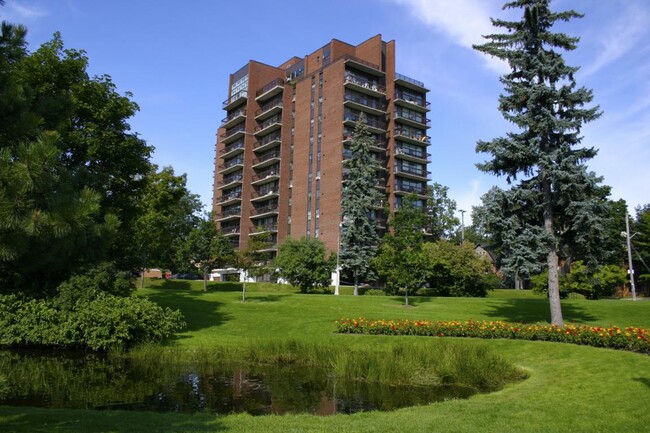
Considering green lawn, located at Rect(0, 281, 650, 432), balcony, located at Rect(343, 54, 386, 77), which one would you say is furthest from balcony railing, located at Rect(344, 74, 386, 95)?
green lawn, located at Rect(0, 281, 650, 432)

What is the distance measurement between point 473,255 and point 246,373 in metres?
32.9

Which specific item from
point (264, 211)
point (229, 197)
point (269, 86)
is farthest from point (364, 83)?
point (229, 197)

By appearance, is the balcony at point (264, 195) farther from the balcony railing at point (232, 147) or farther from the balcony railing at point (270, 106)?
the balcony railing at point (270, 106)

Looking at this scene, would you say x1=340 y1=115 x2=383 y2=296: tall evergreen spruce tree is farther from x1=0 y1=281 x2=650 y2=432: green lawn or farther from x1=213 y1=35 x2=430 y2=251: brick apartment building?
x1=0 y1=281 x2=650 y2=432: green lawn

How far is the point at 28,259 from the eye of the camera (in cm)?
796

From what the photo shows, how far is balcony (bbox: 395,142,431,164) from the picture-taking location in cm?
6938

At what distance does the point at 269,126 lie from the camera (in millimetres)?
76000

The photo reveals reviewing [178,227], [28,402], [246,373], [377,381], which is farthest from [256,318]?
[178,227]

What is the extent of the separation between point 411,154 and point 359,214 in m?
24.2

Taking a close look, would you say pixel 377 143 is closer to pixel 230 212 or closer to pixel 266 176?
pixel 266 176

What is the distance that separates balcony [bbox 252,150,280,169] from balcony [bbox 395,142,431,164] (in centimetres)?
1790

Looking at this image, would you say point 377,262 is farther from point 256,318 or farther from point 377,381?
point 377,381

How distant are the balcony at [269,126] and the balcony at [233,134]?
2.73 m

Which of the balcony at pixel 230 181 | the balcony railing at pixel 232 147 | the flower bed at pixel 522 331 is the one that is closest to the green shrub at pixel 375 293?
the flower bed at pixel 522 331
